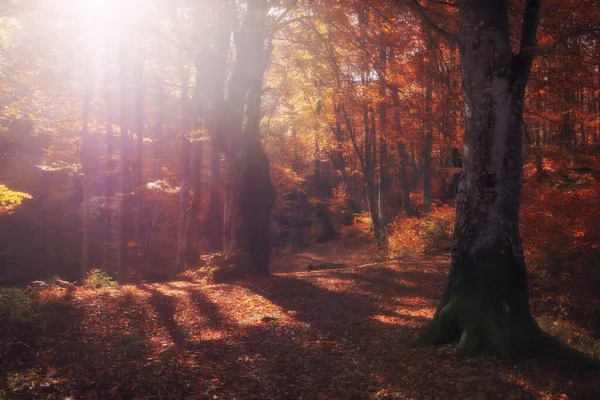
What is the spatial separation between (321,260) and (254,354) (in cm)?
1721

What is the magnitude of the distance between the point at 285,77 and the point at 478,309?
54.7 ft

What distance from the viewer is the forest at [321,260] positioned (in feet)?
18.4

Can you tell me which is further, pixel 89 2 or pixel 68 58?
pixel 68 58

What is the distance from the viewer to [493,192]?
19.1 ft

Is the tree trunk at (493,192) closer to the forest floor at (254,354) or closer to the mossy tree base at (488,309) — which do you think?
the mossy tree base at (488,309)

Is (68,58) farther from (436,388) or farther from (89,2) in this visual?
(436,388)

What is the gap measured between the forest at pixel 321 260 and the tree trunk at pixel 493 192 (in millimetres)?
27

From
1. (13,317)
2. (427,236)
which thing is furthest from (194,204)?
(13,317)

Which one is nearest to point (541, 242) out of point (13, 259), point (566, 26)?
point (566, 26)

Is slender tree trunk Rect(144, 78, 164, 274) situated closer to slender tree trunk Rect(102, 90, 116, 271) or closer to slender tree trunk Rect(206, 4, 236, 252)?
slender tree trunk Rect(102, 90, 116, 271)

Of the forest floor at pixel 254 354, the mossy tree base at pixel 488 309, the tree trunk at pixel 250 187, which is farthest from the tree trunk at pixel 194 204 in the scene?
the mossy tree base at pixel 488 309

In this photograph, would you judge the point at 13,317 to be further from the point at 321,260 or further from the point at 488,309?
the point at 321,260

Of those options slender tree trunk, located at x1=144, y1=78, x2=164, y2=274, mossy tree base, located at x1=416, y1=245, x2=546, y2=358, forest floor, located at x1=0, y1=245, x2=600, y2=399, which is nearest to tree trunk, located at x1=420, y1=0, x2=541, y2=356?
mossy tree base, located at x1=416, y1=245, x2=546, y2=358

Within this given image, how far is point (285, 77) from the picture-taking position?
20.6 metres
